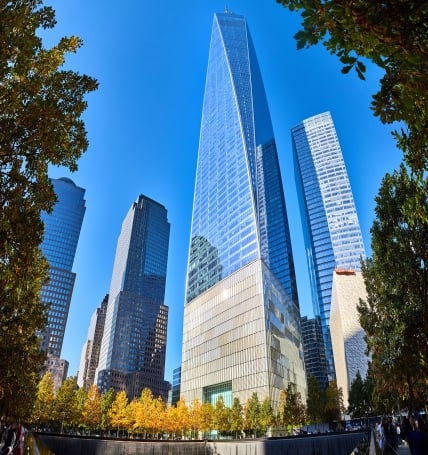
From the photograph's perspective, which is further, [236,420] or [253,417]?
[236,420]

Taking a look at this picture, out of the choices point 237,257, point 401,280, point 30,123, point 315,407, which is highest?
point 237,257

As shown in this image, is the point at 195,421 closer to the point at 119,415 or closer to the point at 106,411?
the point at 119,415

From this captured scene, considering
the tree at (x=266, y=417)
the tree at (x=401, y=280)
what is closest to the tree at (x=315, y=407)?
the tree at (x=266, y=417)

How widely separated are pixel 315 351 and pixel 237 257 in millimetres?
112203

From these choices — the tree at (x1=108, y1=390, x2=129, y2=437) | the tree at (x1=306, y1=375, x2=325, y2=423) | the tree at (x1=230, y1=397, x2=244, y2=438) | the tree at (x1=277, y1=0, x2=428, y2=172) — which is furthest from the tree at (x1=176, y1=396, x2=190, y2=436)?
the tree at (x1=277, y1=0, x2=428, y2=172)

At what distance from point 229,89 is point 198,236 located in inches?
2466

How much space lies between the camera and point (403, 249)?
19.6 meters

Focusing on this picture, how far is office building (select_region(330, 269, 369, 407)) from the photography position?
12000cm

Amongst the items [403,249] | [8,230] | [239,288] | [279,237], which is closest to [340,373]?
[279,237]

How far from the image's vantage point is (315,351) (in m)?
181

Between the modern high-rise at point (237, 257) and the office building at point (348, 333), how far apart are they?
63.4 ft

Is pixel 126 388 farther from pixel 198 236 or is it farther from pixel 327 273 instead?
pixel 327 273

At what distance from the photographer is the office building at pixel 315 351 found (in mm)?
174000

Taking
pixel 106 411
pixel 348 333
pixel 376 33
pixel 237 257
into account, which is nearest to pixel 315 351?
pixel 348 333
